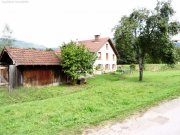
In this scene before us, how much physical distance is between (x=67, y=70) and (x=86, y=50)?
3062 mm

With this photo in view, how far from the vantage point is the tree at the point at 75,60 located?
84.6ft

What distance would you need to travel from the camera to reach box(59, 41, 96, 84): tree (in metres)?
25.8

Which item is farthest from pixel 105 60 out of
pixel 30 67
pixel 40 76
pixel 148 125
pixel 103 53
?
pixel 148 125

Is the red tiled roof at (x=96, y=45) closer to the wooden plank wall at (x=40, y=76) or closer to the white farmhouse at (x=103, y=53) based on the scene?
the white farmhouse at (x=103, y=53)

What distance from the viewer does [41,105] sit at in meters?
13.6

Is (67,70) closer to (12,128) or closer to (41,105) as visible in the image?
(41,105)

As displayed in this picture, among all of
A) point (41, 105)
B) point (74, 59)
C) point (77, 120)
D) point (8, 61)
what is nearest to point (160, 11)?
point (74, 59)

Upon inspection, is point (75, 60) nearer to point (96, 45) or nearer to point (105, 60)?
point (96, 45)

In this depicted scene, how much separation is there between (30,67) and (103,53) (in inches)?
946

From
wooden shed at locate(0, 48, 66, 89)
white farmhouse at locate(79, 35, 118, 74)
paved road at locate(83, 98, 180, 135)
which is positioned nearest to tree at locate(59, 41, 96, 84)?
wooden shed at locate(0, 48, 66, 89)

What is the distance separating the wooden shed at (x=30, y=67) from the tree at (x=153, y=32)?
31.7 feet

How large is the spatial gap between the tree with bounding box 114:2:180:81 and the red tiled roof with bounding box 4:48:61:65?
370 inches

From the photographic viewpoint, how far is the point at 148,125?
30.2 ft

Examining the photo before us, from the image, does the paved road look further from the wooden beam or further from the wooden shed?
the wooden shed
